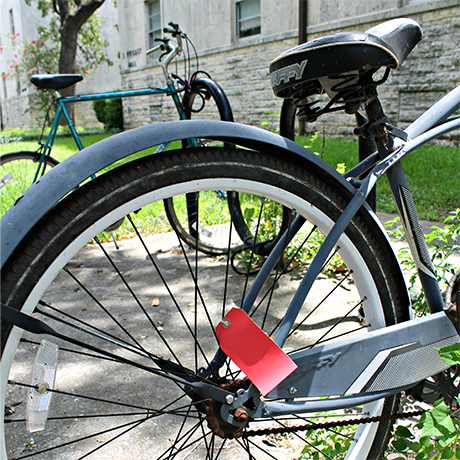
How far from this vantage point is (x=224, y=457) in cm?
146

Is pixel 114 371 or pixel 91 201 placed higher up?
pixel 91 201

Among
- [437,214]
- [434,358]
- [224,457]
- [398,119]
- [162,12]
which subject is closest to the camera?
[434,358]

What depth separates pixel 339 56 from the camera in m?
1.06

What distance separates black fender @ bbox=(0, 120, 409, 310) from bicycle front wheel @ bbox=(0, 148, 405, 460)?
1.2 inches

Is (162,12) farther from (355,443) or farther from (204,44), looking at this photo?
(355,443)

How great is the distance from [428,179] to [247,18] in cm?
782

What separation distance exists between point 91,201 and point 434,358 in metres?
1.04

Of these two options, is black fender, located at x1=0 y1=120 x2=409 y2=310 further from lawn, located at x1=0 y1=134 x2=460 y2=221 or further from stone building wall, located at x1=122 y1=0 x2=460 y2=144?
stone building wall, located at x1=122 y1=0 x2=460 y2=144

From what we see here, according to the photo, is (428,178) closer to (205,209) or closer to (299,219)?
A: (205,209)

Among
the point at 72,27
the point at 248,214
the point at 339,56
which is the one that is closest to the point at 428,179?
the point at 248,214

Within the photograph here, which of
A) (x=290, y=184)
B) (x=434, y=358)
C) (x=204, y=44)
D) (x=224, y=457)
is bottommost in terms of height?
(x=224, y=457)

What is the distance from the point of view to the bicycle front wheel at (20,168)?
143 inches

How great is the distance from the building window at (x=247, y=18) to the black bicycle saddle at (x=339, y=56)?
415 inches

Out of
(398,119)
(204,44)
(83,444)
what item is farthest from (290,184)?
(204,44)
